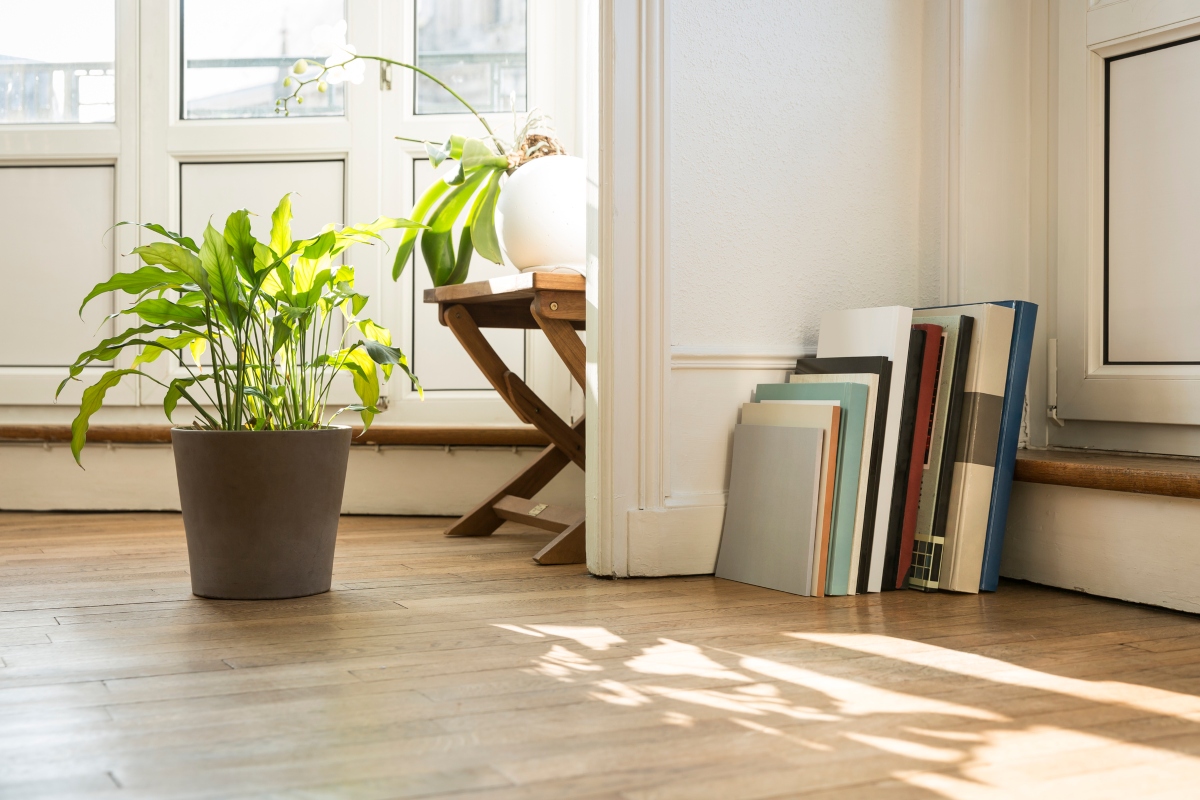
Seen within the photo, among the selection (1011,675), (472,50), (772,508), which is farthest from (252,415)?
(472,50)

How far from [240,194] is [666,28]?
1524 mm

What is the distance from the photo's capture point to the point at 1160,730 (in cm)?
113

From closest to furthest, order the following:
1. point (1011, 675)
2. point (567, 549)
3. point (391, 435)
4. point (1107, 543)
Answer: point (1011, 675) → point (1107, 543) → point (567, 549) → point (391, 435)

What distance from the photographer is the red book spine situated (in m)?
1.96

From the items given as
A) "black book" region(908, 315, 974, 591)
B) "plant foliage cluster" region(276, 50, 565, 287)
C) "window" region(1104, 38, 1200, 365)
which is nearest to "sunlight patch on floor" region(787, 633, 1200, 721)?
"black book" region(908, 315, 974, 591)

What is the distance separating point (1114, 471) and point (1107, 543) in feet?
0.47

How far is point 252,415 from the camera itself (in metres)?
1.86

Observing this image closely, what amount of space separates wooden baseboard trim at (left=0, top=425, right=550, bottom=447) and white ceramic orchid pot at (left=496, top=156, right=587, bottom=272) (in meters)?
0.69

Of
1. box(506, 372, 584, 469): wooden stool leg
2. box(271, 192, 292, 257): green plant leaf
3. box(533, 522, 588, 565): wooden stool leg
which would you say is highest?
box(271, 192, 292, 257): green plant leaf

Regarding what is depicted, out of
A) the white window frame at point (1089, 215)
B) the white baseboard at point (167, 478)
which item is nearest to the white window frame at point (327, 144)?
the white baseboard at point (167, 478)

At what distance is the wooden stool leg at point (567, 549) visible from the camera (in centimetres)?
220

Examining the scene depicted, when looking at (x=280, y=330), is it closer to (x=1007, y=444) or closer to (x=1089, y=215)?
(x=1007, y=444)

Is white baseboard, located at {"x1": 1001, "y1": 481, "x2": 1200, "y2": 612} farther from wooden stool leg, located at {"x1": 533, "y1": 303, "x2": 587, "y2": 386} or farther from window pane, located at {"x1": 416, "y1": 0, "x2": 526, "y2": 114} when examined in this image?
window pane, located at {"x1": 416, "y1": 0, "x2": 526, "y2": 114}

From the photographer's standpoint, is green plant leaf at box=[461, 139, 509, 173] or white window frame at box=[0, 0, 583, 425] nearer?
green plant leaf at box=[461, 139, 509, 173]
